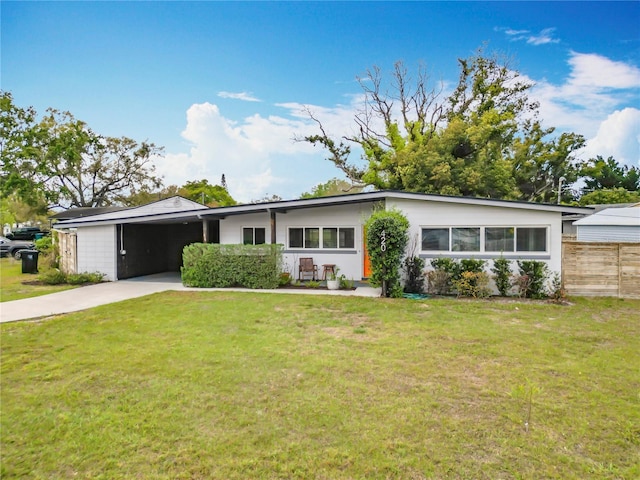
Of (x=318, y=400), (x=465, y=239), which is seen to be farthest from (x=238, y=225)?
(x=318, y=400)

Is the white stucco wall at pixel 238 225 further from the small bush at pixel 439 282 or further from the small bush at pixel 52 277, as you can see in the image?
the small bush at pixel 439 282

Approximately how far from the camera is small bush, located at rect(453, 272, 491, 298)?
30.2 ft

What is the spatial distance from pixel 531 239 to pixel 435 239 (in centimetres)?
246

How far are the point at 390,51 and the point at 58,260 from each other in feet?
71.7

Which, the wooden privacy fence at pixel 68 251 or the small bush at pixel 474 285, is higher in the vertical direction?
the wooden privacy fence at pixel 68 251

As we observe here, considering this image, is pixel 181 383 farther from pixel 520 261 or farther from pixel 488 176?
pixel 488 176

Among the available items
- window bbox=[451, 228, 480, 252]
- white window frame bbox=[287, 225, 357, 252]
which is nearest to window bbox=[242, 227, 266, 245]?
white window frame bbox=[287, 225, 357, 252]

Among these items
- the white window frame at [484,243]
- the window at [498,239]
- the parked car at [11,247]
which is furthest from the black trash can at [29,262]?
the window at [498,239]

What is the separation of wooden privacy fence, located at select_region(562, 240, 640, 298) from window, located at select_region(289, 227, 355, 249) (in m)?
6.05

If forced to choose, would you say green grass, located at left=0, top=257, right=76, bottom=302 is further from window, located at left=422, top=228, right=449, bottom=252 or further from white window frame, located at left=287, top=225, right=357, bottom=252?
window, located at left=422, top=228, right=449, bottom=252

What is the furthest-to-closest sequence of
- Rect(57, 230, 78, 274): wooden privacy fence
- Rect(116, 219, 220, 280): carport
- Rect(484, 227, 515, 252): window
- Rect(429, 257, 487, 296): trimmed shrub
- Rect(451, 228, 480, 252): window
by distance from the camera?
1. Rect(57, 230, 78, 274): wooden privacy fence
2. Rect(116, 219, 220, 280): carport
3. Rect(451, 228, 480, 252): window
4. Rect(484, 227, 515, 252): window
5. Rect(429, 257, 487, 296): trimmed shrub

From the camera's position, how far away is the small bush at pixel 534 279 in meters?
9.20

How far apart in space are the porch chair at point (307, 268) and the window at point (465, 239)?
4413 mm

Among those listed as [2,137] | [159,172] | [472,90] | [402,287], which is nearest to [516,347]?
[402,287]
